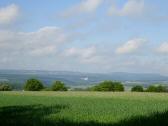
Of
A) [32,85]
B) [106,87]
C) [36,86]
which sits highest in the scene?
[32,85]

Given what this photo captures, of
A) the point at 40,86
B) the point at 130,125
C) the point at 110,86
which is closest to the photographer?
the point at 130,125

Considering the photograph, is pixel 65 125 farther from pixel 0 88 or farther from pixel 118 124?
pixel 0 88

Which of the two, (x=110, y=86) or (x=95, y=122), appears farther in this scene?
(x=110, y=86)

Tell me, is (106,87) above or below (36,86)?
below

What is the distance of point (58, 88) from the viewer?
9688 cm

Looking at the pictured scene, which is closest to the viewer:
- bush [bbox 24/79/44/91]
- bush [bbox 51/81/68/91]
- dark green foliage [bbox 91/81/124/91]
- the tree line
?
the tree line

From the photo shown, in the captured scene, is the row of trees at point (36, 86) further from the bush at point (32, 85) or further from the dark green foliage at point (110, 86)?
the dark green foliage at point (110, 86)

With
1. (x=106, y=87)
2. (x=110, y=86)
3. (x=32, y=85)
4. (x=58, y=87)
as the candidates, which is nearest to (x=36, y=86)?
(x=32, y=85)

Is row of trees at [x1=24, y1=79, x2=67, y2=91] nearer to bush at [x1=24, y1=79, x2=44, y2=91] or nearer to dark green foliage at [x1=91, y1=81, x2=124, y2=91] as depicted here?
bush at [x1=24, y1=79, x2=44, y2=91]

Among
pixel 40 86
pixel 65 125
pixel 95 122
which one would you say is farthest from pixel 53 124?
pixel 40 86

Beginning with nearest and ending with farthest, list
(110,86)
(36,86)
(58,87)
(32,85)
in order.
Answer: (110,86)
(32,85)
(36,86)
(58,87)

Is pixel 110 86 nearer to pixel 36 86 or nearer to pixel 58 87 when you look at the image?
pixel 58 87

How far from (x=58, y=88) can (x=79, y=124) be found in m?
77.8

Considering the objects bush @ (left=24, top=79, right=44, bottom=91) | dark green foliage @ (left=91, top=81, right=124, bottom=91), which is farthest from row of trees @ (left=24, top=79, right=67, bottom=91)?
dark green foliage @ (left=91, top=81, right=124, bottom=91)
